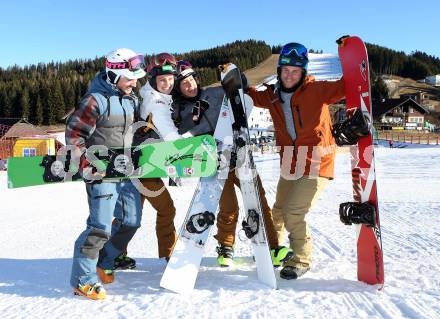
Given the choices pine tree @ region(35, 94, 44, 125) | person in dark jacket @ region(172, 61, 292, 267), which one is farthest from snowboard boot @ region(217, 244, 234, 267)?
pine tree @ region(35, 94, 44, 125)

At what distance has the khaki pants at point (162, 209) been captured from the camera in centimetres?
383

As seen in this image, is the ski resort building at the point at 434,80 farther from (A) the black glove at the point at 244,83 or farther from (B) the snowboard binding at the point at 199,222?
(B) the snowboard binding at the point at 199,222

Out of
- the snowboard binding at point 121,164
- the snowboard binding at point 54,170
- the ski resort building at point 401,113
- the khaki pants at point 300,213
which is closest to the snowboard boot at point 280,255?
the khaki pants at point 300,213

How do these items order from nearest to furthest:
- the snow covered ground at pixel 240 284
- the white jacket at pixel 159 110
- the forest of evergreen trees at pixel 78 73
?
the snow covered ground at pixel 240 284 < the white jacket at pixel 159 110 < the forest of evergreen trees at pixel 78 73

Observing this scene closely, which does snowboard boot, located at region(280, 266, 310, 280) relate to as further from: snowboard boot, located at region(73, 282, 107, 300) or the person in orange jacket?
snowboard boot, located at region(73, 282, 107, 300)

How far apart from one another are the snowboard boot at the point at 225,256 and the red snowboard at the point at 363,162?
1217 mm

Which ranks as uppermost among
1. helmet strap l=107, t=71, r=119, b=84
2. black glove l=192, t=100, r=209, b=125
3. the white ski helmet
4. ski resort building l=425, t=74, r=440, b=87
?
ski resort building l=425, t=74, r=440, b=87

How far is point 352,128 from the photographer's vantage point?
11.2ft

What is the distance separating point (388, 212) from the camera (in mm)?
6926

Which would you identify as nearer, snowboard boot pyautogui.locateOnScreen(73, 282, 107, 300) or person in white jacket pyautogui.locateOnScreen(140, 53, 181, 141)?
snowboard boot pyautogui.locateOnScreen(73, 282, 107, 300)

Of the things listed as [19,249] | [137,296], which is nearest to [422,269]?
[137,296]

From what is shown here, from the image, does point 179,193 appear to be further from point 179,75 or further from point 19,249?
point 179,75

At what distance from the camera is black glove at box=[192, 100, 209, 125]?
3.94m

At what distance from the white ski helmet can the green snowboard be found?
0.61m
